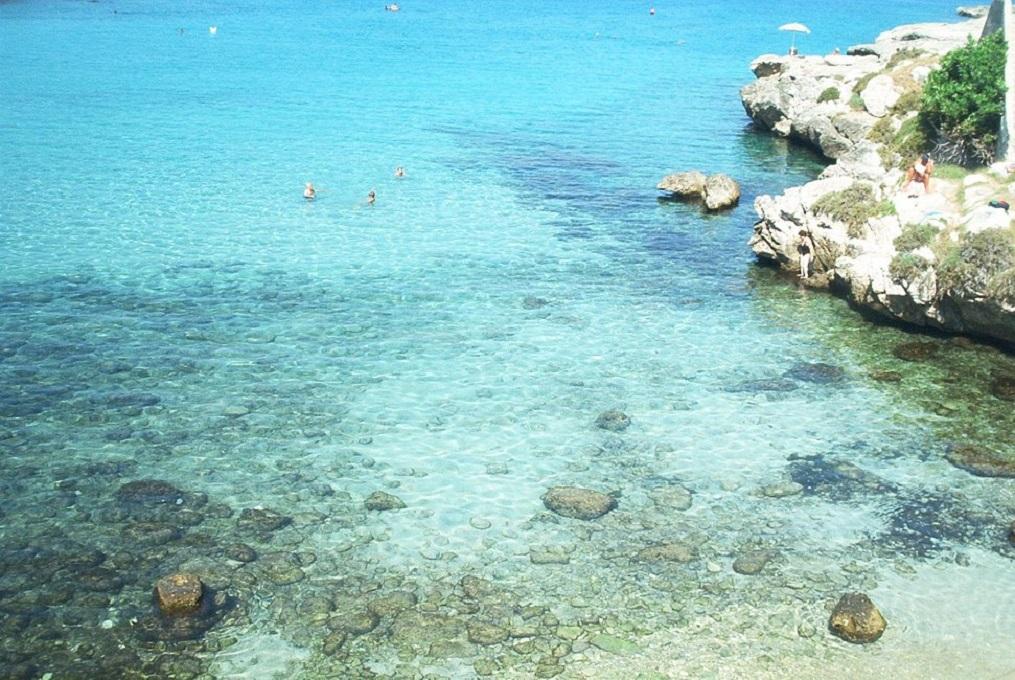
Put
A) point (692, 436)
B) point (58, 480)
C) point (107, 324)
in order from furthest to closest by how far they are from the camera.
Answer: point (107, 324) < point (692, 436) < point (58, 480)

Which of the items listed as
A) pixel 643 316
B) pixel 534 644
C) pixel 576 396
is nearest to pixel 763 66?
pixel 643 316

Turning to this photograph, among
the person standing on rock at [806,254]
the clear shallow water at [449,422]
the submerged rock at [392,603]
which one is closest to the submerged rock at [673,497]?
the clear shallow water at [449,422]

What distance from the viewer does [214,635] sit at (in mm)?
16719

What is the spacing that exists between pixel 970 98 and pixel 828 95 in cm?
2122

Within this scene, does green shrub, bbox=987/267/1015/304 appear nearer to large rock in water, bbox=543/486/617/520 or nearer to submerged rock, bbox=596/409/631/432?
submerged rock, bbox=596/409/631/432

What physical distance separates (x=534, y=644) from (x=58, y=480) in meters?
11.0

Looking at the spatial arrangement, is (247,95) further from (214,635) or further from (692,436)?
(214,635)

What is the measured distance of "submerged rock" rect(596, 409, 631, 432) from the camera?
79.5 ft

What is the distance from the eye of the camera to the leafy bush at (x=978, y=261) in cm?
2716

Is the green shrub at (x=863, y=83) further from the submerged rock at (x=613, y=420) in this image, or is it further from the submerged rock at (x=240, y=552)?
the submerged rock at (x=240, y=552)

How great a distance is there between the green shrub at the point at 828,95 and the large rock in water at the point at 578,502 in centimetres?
4034

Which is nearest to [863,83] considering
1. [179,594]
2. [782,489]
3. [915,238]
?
[915,238]

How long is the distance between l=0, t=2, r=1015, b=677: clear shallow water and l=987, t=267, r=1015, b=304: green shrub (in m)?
1.80

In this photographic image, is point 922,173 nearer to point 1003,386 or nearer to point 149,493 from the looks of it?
point 1003,386
